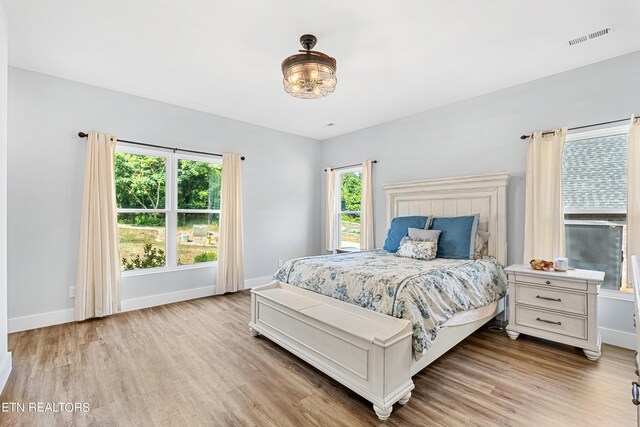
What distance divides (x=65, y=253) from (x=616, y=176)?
5722 mm

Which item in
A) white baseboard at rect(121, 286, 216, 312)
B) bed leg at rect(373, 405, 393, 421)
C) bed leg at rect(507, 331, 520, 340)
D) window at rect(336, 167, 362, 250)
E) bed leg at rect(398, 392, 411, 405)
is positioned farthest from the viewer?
window at rect(336, 167, 362, 250)

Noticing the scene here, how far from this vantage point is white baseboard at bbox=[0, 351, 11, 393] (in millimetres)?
1993

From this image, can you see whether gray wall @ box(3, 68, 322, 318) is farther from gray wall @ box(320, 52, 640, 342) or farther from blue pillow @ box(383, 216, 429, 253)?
blue pillow @ box(383, 216, 429, 253)

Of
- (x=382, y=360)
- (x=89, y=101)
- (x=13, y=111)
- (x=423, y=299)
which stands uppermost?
(x=89, y=101)

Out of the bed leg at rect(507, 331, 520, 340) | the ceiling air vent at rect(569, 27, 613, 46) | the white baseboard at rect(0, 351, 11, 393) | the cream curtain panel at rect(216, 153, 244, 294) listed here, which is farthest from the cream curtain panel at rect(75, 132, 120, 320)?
the ceiling air vent at rect(569, 27, 613, 46)

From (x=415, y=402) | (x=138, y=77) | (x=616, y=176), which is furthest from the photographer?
(x=138, y=77)

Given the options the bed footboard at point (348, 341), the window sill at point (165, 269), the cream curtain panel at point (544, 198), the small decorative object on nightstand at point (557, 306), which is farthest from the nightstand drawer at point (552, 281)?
the window sill at point (165, 269)

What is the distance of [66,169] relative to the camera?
3211mm

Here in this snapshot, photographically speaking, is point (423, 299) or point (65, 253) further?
point (65, 253)

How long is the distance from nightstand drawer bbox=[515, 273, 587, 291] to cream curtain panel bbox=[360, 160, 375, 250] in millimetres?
2218

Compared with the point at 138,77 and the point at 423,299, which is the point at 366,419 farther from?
the point at 138,77

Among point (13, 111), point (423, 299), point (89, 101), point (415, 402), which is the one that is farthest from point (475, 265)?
point (13, 111)

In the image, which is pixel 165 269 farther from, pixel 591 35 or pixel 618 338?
pixel 591 35

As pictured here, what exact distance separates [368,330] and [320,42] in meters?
2.34
